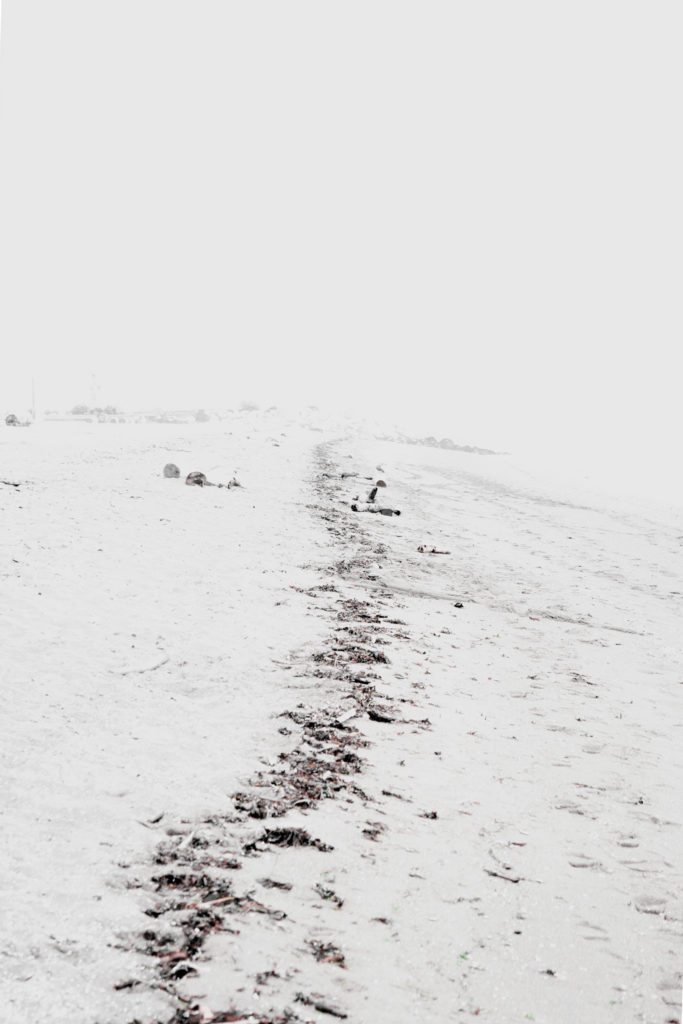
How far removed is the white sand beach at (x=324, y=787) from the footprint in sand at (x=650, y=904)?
30mm

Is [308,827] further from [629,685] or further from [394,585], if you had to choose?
[394,585]

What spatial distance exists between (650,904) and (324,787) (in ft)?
6.45

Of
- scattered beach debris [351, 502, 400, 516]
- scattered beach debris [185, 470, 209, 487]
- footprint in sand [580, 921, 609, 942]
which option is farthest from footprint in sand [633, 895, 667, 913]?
scattered beach debris [185, 470, 209, 487]

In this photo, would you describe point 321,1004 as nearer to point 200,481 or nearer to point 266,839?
point 266,839

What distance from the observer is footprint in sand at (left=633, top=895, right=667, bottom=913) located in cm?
358

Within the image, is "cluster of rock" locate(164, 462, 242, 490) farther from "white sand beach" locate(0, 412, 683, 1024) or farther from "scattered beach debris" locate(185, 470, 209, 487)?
"white sand beach" locate(0, 412, 683, 1024)

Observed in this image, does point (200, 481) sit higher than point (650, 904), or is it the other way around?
point (200, 481)

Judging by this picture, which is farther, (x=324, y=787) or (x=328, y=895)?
(x=324, y=787)

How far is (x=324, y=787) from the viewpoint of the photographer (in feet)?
14.4

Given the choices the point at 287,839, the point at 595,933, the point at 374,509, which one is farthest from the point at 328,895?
the point at 374,509

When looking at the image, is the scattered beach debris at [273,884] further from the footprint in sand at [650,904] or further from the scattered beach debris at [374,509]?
the scattered beach debris at [374,509]

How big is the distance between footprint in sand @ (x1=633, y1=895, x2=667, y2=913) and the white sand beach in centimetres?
3

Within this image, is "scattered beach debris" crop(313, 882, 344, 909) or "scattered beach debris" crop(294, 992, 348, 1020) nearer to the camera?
"scattered beach debris" crop(294, 992, 348, 1020)

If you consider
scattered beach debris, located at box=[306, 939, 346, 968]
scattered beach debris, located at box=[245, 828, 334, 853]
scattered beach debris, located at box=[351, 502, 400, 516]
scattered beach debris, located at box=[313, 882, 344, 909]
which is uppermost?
scattered beach debris, located at box=[351, 502, 400, 516]
